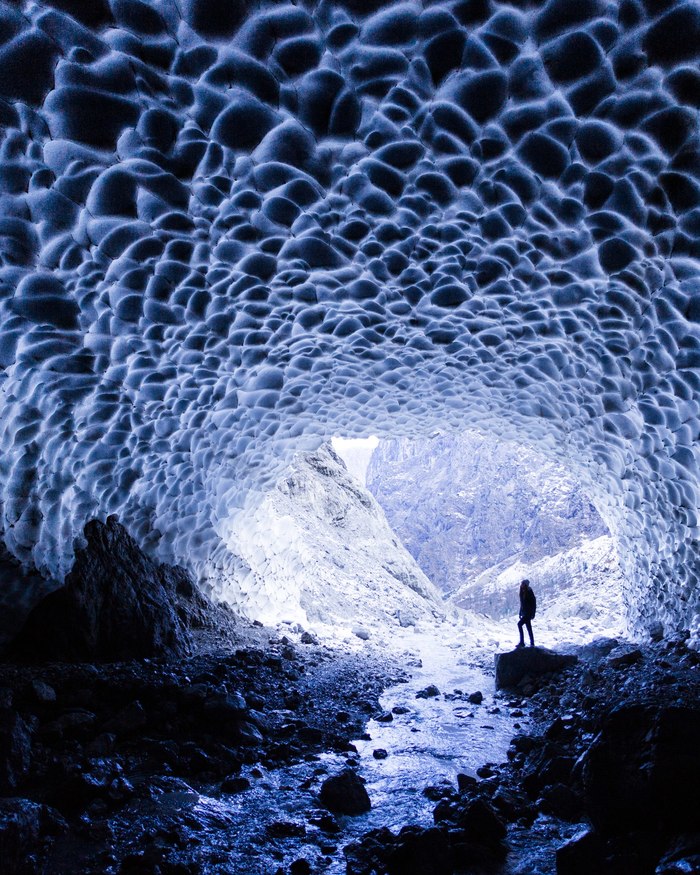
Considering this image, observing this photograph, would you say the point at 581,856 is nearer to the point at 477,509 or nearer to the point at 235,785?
the point at 235,785

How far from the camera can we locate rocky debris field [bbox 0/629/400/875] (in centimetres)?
228

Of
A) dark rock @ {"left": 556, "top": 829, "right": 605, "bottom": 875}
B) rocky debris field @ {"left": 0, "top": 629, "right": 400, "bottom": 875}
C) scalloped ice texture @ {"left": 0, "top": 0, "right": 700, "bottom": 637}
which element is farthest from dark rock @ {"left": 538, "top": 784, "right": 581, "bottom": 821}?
scalloped ice texture @ {"left": 0, "top": 0, "right": 700, "bottom": 637}

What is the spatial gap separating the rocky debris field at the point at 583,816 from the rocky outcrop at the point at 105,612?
3.44 meters

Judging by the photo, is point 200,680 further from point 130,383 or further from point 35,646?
point 130,383

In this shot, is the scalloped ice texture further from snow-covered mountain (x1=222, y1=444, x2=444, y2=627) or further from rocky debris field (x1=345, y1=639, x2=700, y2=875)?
snow-covered mountain (x1=222, y1=444, x2=444, y2=627)

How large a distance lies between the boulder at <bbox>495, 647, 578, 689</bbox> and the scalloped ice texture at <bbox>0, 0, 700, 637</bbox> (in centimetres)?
139

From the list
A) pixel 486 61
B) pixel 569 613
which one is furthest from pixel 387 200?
pixel 569 613

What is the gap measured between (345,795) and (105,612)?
134 inches

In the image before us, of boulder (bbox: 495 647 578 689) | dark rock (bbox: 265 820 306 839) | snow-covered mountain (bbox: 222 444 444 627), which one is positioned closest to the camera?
dark rock (bbox: 265 820 306 839)

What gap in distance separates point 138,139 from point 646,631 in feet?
23.4

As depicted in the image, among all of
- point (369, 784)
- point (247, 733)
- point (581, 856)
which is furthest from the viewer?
point (247, 733)

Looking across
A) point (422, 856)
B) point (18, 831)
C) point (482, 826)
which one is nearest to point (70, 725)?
point (18, 831)

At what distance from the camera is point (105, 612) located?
535 cm

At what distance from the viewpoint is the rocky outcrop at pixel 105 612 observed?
16.2ft
